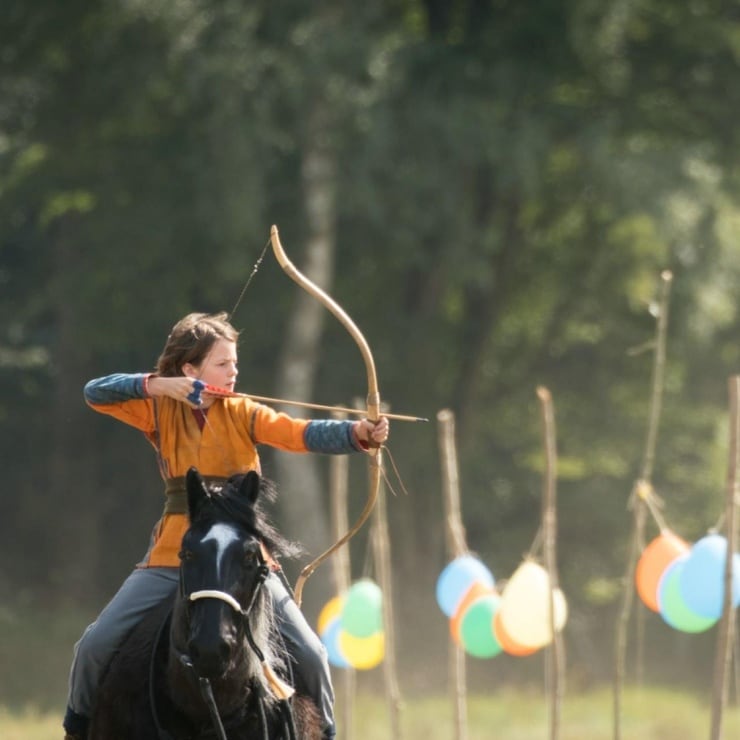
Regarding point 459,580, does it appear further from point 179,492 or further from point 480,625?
point 179,492

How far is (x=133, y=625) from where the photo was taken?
19.4ft

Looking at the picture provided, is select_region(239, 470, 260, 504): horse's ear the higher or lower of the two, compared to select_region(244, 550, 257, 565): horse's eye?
higher

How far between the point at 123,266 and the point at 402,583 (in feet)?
22.3

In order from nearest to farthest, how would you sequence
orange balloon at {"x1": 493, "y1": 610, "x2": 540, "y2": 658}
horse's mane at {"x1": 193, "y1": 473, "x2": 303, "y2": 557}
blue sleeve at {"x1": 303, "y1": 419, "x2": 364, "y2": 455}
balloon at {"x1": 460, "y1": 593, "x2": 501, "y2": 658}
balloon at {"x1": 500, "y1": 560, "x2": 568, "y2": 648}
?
horse's mane at {"x1": 193, "y1": 473, "x2": 303, "y2": 557}, blue sleeve at {"x1": 303, "y1": 419, "x2": 364, "y2": 455}, balloon at {"x1": 500, "y1": 560, "x2": 568, "y2": 648}, orange balloon at {"x1": 493, "y1": 610, "x2": 540, "y2": 658}, balloon at {"x1": 460, "y1": 593, "x2": 501, "y2": 658}

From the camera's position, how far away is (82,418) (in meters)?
27.2

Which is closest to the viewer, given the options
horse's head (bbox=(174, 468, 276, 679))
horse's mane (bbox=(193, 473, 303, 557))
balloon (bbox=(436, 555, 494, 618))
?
horse's head (bbox=(174, 468, 276, 679))

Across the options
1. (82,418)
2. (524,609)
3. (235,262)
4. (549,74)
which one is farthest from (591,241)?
(524,609)

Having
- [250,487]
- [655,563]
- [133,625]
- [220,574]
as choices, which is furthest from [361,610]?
[220,574]

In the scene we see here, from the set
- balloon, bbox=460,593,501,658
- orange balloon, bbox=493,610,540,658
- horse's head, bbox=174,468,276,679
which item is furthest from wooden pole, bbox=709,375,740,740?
horse's head, bbox=174,468,276,679

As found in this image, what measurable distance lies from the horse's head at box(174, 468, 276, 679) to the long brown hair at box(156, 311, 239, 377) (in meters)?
0.61

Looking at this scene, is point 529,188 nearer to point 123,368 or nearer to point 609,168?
point 609,168

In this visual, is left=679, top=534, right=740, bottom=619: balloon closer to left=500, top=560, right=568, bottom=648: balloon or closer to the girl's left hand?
left=500, top=560, right=568, bottom=648: balloon

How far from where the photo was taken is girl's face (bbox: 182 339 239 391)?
19.6 ft

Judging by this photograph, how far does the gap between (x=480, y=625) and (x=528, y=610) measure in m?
0.54
